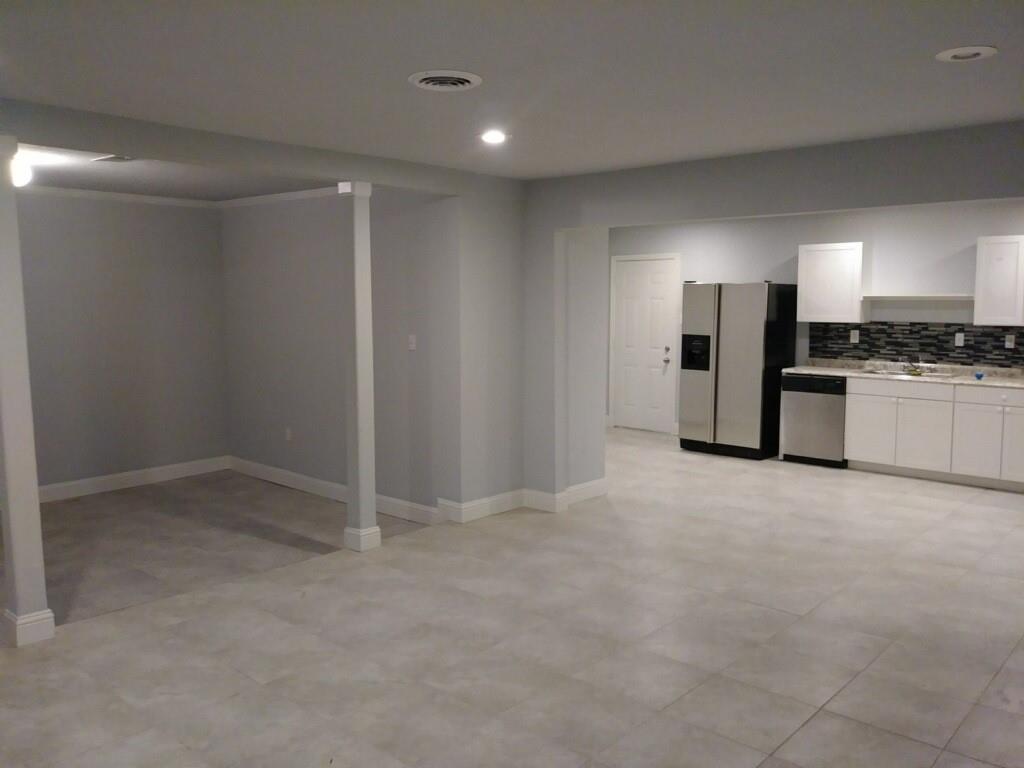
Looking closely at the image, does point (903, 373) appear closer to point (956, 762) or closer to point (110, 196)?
point (956, 762)

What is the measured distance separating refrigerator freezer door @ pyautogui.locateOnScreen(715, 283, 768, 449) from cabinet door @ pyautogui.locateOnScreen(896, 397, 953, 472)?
1235 millimetres

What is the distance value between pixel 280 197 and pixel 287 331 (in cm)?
109

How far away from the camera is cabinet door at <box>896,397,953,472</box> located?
670 cm

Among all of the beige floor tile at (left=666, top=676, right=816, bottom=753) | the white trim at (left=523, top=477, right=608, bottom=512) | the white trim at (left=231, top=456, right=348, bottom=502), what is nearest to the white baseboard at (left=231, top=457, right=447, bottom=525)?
the white trim at (left=231, top=456, right=348, bottom=502)

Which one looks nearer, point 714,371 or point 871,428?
point 871,428

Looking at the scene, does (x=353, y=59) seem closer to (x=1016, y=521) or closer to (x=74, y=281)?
(x=74, y=281)

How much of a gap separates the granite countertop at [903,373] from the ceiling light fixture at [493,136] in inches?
171

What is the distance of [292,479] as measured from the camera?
6.91 m

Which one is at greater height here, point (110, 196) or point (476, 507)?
point (110, 196)

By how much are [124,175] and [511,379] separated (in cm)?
298

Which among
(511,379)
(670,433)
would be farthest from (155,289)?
(670,433)

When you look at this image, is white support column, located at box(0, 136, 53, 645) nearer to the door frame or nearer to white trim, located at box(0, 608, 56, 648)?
white trim, located at box(0, 608, 56, 648)

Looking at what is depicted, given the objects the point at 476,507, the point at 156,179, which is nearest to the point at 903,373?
the point at 476,507

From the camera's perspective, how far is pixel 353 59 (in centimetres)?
280
